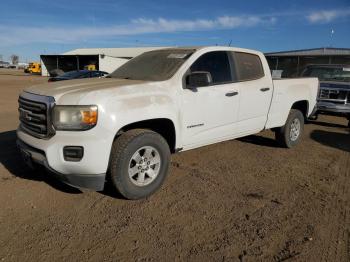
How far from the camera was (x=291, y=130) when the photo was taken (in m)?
6.93

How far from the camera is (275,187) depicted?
4766 mm

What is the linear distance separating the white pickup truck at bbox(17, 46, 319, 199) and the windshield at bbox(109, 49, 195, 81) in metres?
0.02

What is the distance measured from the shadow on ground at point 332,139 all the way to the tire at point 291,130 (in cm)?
105

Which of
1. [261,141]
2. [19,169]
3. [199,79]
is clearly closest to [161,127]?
[199,79]

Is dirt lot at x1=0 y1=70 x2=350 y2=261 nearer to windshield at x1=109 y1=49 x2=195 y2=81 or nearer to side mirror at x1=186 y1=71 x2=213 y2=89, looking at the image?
side mirror at x1=186 y1=71 x2=213 y2=89

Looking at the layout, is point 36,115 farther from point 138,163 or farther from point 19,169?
point 19,169

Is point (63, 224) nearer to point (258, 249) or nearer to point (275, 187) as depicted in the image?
point (258, 249)

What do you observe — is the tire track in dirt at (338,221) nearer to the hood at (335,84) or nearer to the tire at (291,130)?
the tire at (291,130)

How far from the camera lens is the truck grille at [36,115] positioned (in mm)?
3707

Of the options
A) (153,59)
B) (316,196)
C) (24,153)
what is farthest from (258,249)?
(153,59)

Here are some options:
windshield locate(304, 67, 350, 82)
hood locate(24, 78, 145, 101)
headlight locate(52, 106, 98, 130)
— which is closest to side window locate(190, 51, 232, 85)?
hood locate(24, 78, 145, 101)

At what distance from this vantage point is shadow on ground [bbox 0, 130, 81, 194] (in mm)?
4461

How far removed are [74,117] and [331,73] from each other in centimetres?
979

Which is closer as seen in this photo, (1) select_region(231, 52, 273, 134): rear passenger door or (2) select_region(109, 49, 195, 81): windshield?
(2) select_region(109, 49, 195, 81): windshield
